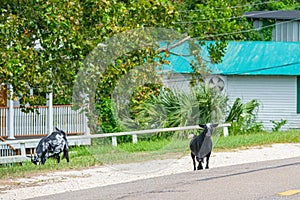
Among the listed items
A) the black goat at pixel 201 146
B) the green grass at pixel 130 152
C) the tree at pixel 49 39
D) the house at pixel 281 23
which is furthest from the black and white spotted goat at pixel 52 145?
the house at pixel 281 23

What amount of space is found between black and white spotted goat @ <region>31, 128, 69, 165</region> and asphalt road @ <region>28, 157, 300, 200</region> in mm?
3796

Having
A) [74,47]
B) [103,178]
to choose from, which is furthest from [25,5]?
[103,178]

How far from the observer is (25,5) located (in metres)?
15.1

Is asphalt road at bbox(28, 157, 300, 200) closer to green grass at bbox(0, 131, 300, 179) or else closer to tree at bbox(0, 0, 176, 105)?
tree at bbox(0, 0, 176, 105)

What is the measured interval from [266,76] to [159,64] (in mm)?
15581

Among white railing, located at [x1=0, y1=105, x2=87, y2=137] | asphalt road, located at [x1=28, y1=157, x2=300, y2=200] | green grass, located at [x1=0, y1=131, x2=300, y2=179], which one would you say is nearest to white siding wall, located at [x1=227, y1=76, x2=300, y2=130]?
green grass, located at [x1=0, y1=131, x2=300, y2=179]

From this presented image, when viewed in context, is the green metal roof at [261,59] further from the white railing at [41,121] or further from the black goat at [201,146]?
the black goat at [201,146]

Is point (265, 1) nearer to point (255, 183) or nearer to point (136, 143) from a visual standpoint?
point (136, 143)

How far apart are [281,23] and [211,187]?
31291 mm

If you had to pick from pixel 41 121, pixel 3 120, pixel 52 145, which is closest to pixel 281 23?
pixel 41 121

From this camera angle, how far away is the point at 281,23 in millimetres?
42000

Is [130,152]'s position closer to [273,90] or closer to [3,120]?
[3,120]

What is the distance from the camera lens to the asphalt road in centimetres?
1103

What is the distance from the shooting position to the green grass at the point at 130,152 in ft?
55.5
